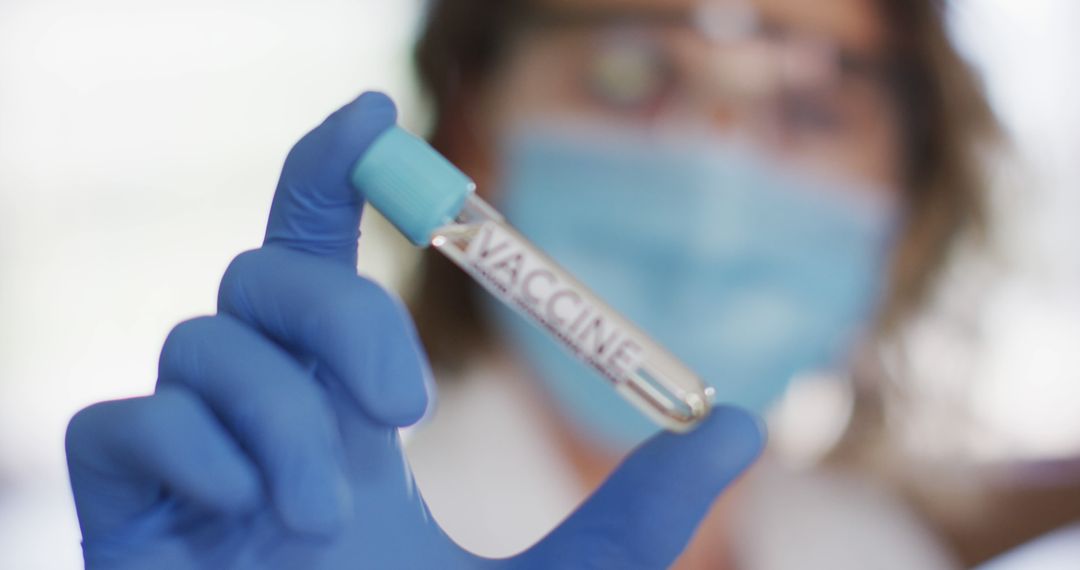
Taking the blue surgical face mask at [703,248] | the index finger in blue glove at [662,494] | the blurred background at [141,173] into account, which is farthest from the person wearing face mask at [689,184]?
the index finger in blue glove at [662,494]

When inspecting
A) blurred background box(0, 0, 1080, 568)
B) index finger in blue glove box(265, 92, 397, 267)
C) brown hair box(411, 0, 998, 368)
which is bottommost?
blurred background box(0, 0, 1080, 568)

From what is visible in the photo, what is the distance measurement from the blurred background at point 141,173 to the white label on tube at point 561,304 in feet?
3.29

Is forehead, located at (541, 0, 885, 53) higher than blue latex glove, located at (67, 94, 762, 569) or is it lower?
higher

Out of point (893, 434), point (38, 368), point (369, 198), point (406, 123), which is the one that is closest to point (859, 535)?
point (893, 434)

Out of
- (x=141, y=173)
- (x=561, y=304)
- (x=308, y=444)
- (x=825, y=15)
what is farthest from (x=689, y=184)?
(x=141, y=173)

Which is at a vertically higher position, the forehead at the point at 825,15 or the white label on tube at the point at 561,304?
the forehead at the point at 825,15

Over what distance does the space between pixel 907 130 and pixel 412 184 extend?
0.95 metres

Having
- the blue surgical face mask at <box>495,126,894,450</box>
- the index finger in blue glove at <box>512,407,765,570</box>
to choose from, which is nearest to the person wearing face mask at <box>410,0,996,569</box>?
the blue surgical face mask at <box>495,126,894,450</box>

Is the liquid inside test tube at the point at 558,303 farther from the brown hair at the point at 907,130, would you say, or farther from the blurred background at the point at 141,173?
the blurred background at the point at 141,173

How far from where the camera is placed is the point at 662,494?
1.89 feet

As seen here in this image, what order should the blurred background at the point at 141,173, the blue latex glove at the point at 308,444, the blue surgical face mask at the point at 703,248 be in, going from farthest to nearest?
the blurred background at the point at 141,173 → the blue surgical face mask at the point at 703,248 → the blue latex glove at the point at 308,444

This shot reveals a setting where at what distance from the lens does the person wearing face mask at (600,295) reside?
57 cm

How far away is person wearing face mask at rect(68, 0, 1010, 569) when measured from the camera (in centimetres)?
57

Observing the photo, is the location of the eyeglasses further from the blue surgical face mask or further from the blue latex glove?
the blue latex glove
